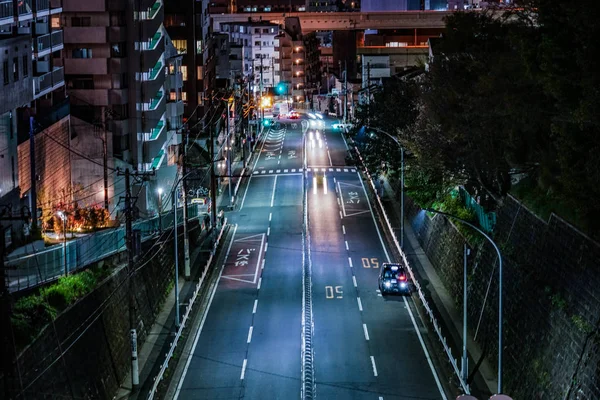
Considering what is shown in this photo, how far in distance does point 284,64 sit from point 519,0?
13725cm

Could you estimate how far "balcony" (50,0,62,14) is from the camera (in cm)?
5822

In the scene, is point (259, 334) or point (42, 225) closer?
point (259, 334)

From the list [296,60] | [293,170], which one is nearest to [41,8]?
[293,170]

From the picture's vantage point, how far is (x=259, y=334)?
4391 centimetres

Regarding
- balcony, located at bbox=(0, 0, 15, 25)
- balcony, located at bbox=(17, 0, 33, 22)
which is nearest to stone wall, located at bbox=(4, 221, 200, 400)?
balcony, located at bbox=(0, 0, 15, 25)

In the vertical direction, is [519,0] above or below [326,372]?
above

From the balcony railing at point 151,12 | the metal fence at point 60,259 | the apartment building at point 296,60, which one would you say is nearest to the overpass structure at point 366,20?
the apartment building at point 296,60

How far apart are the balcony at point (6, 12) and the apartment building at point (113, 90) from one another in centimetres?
1448

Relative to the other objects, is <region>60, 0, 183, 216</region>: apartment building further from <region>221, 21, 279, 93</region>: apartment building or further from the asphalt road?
<region>221, 21, 279, 93</region>: apartment building

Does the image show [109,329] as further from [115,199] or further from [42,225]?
[115,199]

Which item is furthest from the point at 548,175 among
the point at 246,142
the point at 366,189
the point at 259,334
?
the point at 246,142

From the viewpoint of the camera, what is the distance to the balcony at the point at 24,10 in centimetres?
5009

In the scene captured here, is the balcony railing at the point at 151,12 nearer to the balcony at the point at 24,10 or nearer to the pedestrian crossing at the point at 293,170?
the balcony at the point at 24,10

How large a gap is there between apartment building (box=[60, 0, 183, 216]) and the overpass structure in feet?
255
